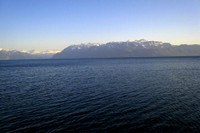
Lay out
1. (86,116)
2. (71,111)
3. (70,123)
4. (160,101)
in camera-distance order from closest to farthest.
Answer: (70,123) < (86,116) < (71,111) < (160,101)

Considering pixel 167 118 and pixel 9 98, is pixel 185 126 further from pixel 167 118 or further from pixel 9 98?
pixel 9 98

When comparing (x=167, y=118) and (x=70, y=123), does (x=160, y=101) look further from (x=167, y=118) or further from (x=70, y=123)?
(x=70, y=123)

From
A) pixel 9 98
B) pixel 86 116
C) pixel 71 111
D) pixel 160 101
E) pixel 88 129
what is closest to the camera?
pixel 88 129

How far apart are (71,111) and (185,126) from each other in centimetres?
1876

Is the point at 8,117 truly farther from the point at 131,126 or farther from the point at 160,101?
the point at 160,101

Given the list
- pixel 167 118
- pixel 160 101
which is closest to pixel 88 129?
pixel 167 118

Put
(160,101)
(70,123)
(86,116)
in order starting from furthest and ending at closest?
(160,101) < (86,116) < (70,123)

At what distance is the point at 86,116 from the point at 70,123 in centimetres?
376

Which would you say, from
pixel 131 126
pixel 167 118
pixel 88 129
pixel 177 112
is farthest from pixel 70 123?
pixel 177 112

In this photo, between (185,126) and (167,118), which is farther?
(167,118)

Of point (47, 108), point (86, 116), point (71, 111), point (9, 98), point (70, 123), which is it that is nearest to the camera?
point (70, 123)

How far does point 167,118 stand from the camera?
32156mm

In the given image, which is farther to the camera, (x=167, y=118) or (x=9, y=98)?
(x=9, y=98)

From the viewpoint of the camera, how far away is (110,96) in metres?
48.5
